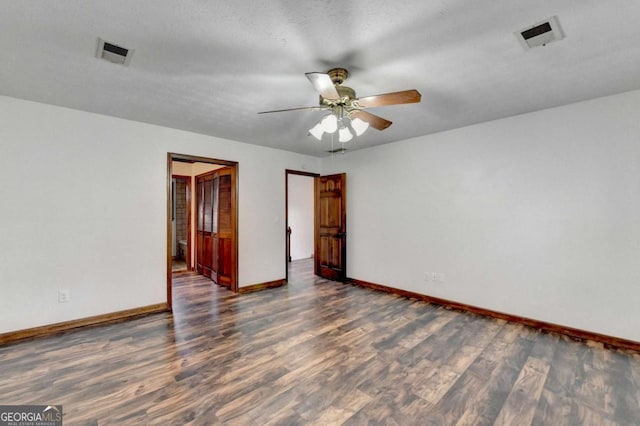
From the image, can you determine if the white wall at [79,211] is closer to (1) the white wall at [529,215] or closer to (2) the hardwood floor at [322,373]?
(2) the hardwood floor at [322,373]

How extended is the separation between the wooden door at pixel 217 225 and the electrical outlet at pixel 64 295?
6.80 ft

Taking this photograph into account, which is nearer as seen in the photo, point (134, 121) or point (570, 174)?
point (570, 174)

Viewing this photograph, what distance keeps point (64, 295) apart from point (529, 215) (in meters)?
5.56

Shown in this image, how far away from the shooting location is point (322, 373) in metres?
2.32

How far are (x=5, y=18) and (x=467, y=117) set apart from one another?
4.20 metres

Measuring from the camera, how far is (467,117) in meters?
3.50

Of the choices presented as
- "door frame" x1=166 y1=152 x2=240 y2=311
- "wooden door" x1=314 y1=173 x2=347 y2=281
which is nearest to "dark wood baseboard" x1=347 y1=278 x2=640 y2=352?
"wooden door" x1=314 y1=173 x2=347 y2=281

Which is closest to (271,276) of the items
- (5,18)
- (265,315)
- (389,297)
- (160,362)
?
(265,315)

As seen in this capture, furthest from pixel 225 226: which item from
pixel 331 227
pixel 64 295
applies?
pixel 64 295

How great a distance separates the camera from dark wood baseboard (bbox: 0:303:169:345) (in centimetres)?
291

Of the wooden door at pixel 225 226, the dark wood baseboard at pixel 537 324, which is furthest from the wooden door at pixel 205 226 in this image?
the dark wood baseboard at pixel 537 324

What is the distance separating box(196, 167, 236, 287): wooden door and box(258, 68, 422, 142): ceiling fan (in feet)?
9.08

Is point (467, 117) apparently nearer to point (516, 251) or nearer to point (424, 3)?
point (516, 251)

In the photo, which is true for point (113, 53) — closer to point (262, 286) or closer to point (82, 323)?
point (82, 323)
